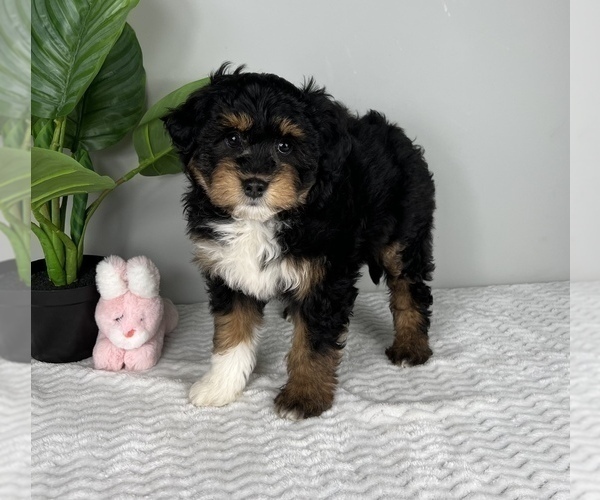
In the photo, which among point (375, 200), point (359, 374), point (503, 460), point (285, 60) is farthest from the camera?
point (285, 60)

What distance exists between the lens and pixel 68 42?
2.11 metres

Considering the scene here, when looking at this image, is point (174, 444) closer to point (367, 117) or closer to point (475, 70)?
point (367, 117)

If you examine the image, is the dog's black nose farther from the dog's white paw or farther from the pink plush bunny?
the pink plush bunny

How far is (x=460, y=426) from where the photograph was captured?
2020 mm

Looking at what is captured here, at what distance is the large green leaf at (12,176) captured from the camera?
3.70ft

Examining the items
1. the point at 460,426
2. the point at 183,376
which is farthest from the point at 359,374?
the point at 183,376

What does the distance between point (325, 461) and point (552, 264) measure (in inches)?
79.3

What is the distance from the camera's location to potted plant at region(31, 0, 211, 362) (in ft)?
6.87

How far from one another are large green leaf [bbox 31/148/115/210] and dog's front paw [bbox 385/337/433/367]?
1.19 m

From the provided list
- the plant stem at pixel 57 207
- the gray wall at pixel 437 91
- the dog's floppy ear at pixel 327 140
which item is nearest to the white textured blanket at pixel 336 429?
the plant stem at pixel 57 207

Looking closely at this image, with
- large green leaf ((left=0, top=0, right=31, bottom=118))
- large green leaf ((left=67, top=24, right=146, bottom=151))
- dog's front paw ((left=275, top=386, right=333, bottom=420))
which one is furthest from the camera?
large green leaf ((left=67, top=24, right=146, bottom=151))

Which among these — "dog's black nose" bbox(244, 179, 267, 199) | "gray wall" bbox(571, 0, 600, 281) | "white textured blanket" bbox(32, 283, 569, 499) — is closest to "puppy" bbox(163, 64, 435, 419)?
"dog's black nose" bbox(244, 179, 267, 199)

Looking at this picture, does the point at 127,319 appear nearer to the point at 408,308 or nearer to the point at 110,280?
the point at 110,280

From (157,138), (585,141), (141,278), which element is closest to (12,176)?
(141,278)
